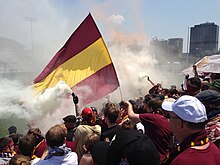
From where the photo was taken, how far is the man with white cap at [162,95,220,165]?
7.30 ft

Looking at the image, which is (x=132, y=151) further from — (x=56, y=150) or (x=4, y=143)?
(x=4, y=143)

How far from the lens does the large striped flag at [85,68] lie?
7.88 meters

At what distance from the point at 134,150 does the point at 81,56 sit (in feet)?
20.9

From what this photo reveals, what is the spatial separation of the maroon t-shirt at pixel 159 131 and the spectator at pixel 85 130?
2.53 feet

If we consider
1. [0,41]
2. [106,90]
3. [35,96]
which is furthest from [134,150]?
[0,41]

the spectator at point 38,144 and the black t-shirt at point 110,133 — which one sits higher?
the black t-shirt at point 110,133

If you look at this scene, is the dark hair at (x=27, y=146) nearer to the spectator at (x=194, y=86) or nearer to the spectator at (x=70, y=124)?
the spectator at (x=70, y=124)

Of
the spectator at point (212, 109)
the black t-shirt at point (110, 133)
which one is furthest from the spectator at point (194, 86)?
the spectator at point (212, 109)

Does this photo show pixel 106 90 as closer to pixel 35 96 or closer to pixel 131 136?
pixel 35 96

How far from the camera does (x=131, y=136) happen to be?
2.24 meters

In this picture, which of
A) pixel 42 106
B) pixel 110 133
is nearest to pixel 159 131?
pixel 110 133

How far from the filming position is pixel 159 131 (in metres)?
3.89

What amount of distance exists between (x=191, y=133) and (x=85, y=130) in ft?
6.88

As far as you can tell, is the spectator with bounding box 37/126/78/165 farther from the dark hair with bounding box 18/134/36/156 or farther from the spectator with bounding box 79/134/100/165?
the dark hair with bounding box 18/134/36/156
